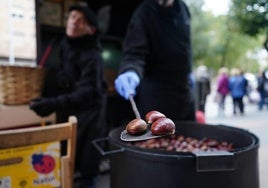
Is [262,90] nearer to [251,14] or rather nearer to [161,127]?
[251,14]

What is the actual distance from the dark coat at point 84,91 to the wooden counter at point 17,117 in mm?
171

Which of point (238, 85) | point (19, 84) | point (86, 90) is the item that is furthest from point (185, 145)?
point (238, 85)

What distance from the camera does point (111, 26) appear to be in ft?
9.90

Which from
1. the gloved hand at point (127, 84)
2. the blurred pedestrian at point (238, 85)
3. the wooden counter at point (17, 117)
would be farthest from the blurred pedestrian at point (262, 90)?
the gloved hand at point (127, 84)

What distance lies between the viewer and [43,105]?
5.83 feet

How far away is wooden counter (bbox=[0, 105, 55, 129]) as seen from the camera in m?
1.78

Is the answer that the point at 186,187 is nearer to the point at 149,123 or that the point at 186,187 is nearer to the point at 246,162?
the point at 246,162

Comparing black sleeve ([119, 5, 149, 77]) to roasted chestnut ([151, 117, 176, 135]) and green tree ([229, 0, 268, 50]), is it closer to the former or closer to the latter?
green tree ([229, 0, 268, 50])

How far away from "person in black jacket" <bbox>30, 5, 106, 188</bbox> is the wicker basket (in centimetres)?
15

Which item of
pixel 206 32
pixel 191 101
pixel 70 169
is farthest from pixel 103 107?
pixel 206 32

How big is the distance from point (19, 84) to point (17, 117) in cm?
21

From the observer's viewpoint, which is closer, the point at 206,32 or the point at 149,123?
the point at 149,123

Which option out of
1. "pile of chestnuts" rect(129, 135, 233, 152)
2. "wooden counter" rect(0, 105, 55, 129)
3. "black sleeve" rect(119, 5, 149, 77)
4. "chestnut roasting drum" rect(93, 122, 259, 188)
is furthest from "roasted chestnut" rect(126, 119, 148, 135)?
"wooden counter" rect(0, 105, 55, 129)

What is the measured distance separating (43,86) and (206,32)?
41.4ft
